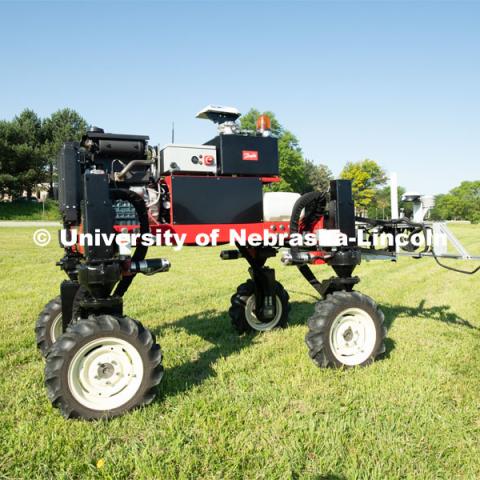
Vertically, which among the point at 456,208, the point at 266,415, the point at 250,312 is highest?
the point at 456,208

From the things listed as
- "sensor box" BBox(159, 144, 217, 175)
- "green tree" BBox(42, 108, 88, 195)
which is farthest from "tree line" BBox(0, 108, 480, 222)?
"sensor box" BBox(159, 144, 217, 175)

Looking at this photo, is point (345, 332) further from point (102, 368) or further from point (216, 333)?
point (102, 368)

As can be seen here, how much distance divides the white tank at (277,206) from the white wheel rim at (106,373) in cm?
212

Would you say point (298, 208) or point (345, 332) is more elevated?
point (298, 208)

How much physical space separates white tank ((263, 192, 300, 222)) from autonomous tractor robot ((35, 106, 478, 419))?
1cm

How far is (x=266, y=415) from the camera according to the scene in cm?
382

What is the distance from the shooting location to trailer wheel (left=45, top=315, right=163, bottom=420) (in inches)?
143

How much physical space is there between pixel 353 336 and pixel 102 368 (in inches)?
108

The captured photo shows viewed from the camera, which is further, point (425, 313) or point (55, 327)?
point (425, 313)

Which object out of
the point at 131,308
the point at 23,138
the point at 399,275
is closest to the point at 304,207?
the point at 131,308

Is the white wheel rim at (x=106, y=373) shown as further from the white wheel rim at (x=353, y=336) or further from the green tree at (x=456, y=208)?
the green tree at (x=456, y=208)

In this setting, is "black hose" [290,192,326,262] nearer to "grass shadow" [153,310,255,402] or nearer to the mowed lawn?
the mowed lawn

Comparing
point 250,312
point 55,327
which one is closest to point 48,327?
point 55,327

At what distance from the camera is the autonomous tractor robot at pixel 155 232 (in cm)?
380
